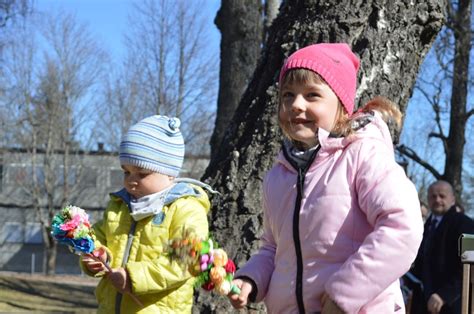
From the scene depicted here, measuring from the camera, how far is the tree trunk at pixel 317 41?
15.0 feet

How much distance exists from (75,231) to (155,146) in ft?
1.95

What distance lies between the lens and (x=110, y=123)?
121 feet

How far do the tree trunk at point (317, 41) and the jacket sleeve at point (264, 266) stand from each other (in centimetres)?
171

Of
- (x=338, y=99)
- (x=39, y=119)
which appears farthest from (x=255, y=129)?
(x=39, y=119)

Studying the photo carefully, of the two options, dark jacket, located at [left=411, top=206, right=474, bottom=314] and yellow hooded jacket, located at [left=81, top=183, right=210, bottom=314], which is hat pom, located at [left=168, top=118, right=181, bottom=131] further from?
dark jacket, located at [left=411, top=206, right=474, bottom=314]

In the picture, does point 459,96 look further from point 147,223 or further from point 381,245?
point 381,245

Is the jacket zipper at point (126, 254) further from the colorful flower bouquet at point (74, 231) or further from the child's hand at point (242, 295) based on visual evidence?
the child's hand at point (242, 295)

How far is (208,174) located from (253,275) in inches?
95.6

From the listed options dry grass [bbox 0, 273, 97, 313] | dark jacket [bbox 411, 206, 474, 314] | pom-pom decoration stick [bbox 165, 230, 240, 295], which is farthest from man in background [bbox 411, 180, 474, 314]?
dry grass [bbox 0, 273, 97, 313]

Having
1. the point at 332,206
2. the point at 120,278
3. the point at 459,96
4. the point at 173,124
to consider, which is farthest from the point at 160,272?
the point at 459,96

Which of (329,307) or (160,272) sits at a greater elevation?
(329,307)

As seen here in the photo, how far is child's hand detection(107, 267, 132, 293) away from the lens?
337cm

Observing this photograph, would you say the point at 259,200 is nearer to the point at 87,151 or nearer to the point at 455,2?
the point at 455,2

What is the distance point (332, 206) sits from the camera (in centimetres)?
243
